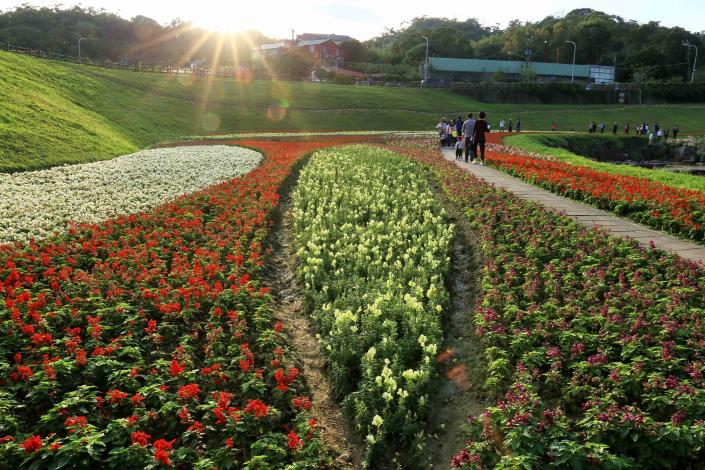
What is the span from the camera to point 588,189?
15.3 metres

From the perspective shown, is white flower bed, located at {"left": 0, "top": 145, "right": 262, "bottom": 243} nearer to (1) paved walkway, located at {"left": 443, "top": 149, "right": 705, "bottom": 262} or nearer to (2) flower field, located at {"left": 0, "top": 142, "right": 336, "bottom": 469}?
(2) flower field, located at {"left": 0, "top": 142, "right": 336, "bottom": 469}

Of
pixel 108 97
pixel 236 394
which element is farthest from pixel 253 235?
pixel 108 97

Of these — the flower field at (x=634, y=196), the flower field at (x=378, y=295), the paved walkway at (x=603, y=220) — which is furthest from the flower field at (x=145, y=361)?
the flower field at (x=634, y=196)

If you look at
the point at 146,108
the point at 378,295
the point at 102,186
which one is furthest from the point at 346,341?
the point at 146,108

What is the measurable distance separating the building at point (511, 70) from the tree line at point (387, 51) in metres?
4.26

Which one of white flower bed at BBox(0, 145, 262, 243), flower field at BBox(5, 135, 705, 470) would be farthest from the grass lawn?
white flower bed at BBox(0, 145, 262, 243)

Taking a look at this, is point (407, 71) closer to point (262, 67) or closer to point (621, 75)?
point (262, 67)

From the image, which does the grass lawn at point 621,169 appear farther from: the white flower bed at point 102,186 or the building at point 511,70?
the building at point 511,70

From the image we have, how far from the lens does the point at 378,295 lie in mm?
8875

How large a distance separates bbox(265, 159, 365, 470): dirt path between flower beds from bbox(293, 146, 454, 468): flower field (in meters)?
0.21

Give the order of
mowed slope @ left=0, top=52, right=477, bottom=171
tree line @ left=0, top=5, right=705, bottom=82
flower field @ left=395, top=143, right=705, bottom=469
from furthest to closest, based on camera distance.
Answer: tree line @ left=0, top=5, right=705, bottom=82 → mowed slope @ left=0, top=52, right=477, bottom=171 → flower field @ left=395, top=143, right=705, bottom=469

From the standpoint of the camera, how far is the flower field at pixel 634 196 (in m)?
12.0

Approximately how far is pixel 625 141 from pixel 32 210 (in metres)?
46.8

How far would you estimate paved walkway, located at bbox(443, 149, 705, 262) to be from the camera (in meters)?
10.9
